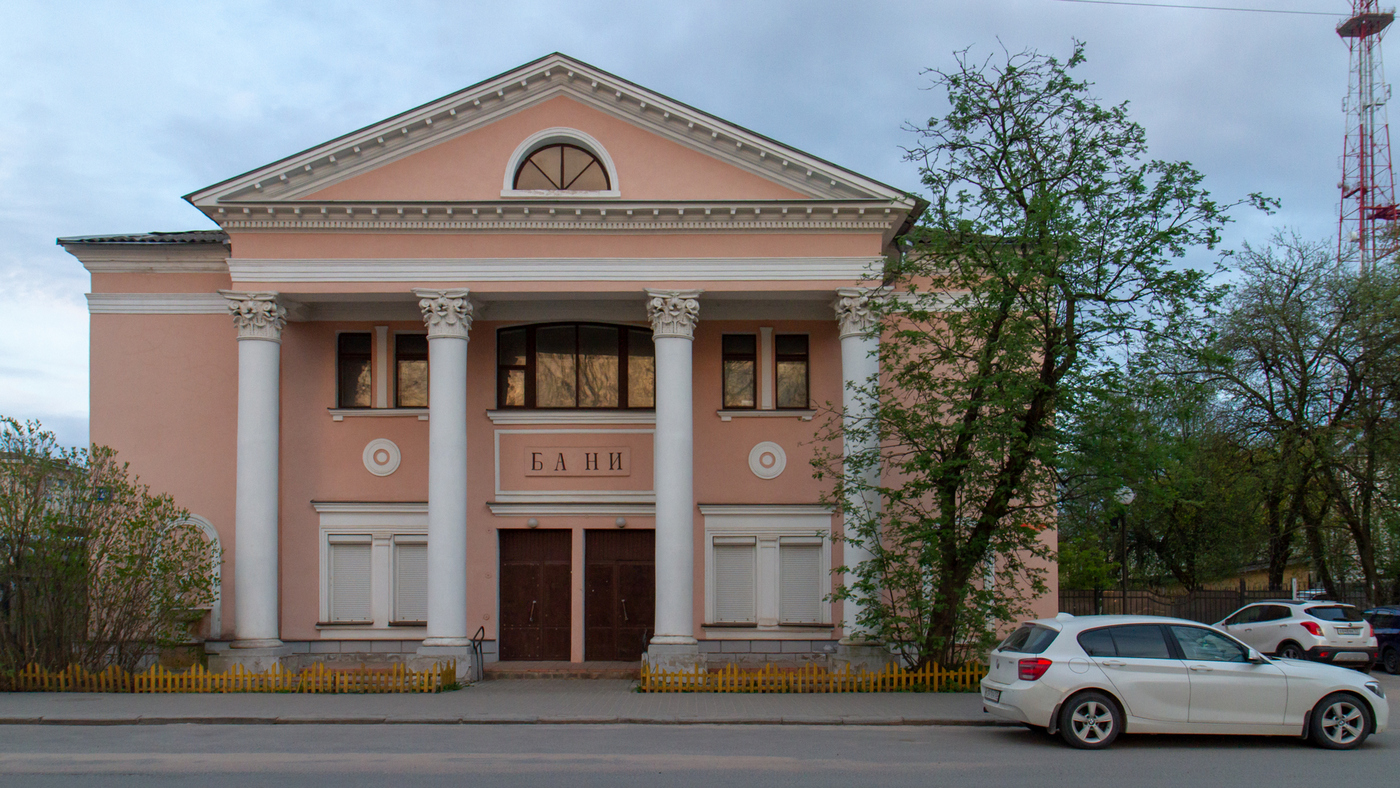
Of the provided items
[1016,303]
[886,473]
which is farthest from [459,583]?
[1016,303]

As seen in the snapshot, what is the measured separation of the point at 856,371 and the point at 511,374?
22.6ft

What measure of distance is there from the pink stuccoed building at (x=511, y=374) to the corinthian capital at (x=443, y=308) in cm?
4

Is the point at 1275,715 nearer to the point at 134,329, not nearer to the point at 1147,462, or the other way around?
the point at 1147,462

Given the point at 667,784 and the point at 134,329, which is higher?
the point at 134,329

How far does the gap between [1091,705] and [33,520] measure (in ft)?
52.6

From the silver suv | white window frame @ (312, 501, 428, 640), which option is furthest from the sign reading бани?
the silver suv

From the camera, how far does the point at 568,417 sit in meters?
19.9

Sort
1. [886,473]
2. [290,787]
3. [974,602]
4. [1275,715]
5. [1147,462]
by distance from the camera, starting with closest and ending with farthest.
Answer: [290,787] < [1275,715] < [1147,462] < [974,602] < [886,473]

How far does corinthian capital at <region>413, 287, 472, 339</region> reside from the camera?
59.3 ft

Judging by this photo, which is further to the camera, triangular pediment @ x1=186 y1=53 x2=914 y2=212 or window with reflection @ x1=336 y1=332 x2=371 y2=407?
window with reflection @ x1=336 y1=332 x2=371 y2=407

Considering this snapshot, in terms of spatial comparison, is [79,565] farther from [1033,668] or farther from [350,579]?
[1033,668]

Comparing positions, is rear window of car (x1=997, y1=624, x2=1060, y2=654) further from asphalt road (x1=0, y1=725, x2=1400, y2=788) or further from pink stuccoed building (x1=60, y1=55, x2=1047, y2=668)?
pink stuccoed building (x1=60, y1=55, x2=1047, y2=668)

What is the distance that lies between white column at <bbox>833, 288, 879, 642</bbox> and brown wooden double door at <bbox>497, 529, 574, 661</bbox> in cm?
548

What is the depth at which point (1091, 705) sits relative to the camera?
36.5 feet
